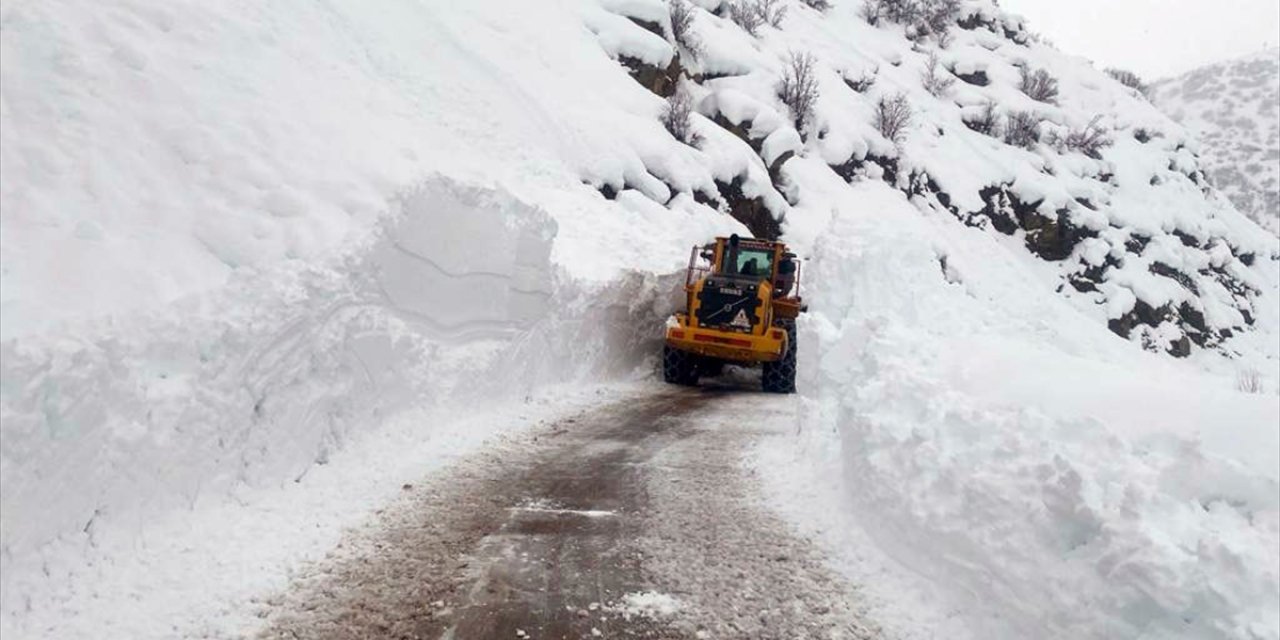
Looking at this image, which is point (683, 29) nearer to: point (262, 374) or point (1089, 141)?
point (1089, 141)

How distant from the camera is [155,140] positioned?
6742mm

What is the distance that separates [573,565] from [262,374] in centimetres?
263

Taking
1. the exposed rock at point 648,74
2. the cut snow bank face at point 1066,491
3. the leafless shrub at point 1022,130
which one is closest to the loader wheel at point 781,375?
the cut snow bank face at point 1066,491

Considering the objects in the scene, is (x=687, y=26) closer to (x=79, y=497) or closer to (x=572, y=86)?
(x=572, y=86)

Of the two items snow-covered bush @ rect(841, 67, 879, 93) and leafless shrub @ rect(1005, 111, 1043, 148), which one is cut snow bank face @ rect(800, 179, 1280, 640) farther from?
leafless shrub @ rect(1005, 111, 1043, 148)

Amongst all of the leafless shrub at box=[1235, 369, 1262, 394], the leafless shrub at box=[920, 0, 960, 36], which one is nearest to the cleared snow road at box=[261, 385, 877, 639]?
the leafless shrub at box=[1235, 369, 1262, 394]

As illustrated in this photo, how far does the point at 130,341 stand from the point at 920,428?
4747 mm

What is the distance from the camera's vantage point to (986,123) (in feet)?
124

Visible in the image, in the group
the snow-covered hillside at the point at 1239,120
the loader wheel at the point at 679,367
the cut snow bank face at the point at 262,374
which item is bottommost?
the loader wheel at the point at 679,367

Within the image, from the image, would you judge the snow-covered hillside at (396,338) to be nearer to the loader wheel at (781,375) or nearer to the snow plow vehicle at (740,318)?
the snow plow vehicle at (740,318)

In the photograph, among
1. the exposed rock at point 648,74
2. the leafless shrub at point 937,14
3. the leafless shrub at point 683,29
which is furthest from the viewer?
the leafless shrub at point 937,14

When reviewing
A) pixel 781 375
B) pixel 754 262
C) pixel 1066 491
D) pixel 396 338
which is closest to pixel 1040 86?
pixel 754 262

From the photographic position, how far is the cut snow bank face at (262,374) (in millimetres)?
4152

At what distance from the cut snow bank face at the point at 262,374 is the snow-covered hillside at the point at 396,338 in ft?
0.07
